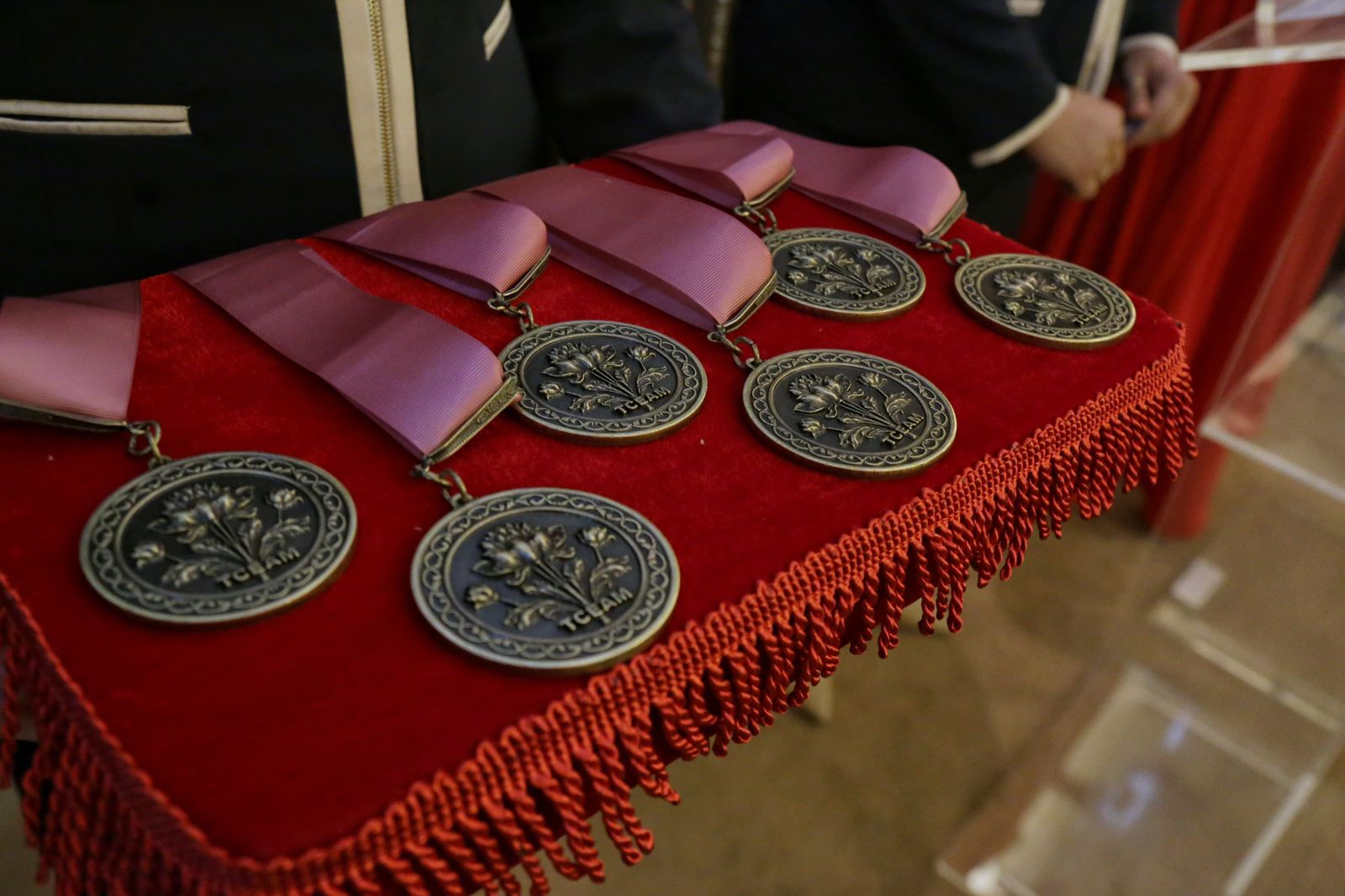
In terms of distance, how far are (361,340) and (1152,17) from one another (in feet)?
4.05

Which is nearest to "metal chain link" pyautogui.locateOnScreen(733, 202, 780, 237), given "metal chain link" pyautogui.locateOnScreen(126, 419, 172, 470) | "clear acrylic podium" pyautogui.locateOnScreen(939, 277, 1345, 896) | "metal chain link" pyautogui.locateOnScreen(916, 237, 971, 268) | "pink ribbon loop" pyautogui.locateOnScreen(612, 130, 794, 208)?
"pink ribbon loop" pyautogui.locateOnScreen(612, 130, 794, 208)

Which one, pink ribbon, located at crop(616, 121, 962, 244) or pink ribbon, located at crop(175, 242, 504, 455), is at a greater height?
pink ribbon, located at crop(616, 121, 962, 244)

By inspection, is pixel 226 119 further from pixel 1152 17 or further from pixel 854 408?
pixel 1152 17

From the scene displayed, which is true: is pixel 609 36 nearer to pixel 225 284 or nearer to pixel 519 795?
pixel 225 284

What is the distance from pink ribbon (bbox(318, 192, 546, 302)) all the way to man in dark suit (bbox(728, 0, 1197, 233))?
0.62m

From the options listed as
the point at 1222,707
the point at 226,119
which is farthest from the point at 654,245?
the point at 1222,707

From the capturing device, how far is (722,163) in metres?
0.78

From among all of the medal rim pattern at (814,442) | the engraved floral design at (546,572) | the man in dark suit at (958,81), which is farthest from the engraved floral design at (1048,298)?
the man in dark suit at (958,81)

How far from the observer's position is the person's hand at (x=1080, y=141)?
1.16 metres

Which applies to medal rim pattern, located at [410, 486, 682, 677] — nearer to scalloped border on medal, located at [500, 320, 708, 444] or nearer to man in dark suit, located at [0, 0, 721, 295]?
scalloped border on medal, located at [500, 320, 708, 444]

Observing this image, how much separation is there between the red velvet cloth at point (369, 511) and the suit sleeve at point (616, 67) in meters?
0.32

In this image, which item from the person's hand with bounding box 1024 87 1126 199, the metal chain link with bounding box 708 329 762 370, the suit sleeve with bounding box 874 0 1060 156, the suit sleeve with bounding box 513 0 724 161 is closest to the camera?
Result: the metal chain link with bounding box 708 329 762 370

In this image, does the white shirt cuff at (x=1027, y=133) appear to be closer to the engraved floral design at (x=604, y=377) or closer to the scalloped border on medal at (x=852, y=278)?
the scalloped border on medal at (x=852, y=278)

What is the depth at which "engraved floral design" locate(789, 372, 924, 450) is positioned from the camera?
57cm
